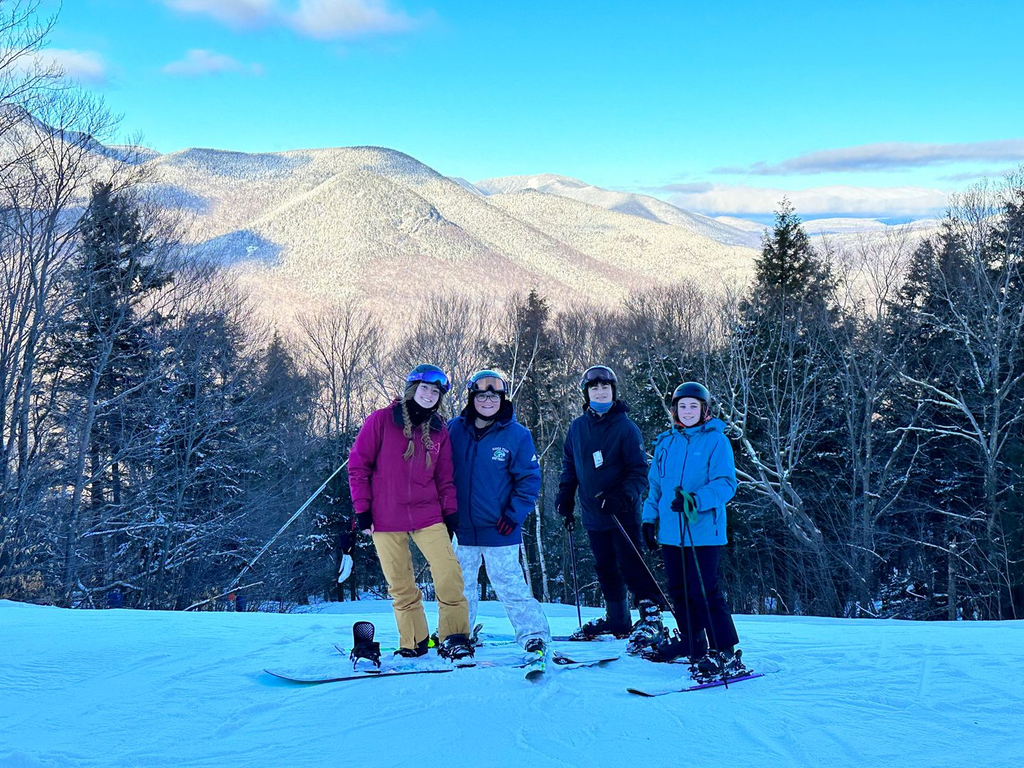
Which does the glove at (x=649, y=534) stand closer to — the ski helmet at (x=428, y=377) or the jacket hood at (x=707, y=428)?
the jacket hood at (x=707, y=428)

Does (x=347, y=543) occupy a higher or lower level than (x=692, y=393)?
lower

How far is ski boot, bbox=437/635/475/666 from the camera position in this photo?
523 centimetres

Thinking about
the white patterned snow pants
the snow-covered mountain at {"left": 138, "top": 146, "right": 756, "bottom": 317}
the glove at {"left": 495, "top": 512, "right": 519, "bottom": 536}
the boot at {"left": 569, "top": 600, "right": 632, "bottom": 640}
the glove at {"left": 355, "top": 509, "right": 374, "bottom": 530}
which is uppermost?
the snow-covered mountain at {"left": 138, "top": 146, "right": 756, "bottom": 317}

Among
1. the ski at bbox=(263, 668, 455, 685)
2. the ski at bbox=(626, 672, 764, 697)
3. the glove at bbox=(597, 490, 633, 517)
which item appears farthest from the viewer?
the glove at bbox=(597, 490, 633, 517)

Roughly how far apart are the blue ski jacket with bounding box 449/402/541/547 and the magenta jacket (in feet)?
0.58

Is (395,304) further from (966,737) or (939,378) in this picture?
(966,737)

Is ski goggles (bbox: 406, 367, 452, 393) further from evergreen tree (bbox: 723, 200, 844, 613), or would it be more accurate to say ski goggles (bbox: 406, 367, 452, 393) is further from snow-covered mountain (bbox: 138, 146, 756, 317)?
snow-covered mountain (bbox: 138, 146, 756, 317)

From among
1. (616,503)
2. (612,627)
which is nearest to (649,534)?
(616,503)

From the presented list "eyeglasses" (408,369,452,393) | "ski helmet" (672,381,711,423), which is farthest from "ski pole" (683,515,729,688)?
"eyeglasses" (408,369,452,393)

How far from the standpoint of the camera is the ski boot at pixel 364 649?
16.9 ft

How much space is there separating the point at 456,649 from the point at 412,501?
99cm

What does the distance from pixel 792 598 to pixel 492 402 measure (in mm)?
22782

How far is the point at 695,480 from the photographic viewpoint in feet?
17.2

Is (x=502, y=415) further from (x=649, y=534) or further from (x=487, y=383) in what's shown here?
(x=649, y=534)
